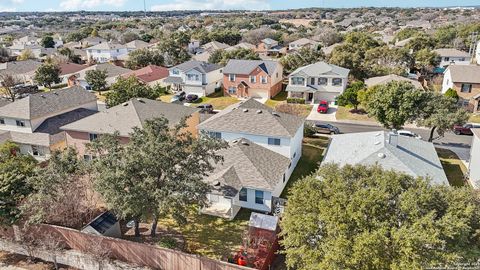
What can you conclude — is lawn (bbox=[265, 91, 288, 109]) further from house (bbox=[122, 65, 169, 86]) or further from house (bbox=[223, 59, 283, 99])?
house (bbox=[122, 65, 169, 86])

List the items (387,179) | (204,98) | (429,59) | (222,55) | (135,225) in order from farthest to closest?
(222,55) < (429,59) < (204,98) < (135,225) < (387,179)

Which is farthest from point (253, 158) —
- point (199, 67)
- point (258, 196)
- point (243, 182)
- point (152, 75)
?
point (152, 75)

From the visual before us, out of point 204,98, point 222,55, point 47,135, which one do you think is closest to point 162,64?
point 222,55

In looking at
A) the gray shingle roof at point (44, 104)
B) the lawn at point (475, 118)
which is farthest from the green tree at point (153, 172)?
the lawn at point (475, 118)

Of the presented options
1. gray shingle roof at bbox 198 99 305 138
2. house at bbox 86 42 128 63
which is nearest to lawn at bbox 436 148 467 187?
gray shingle roof at bbox 198 99 305 138

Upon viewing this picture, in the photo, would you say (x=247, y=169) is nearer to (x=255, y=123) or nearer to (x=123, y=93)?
(x=255, y=123)

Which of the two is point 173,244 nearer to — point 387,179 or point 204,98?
point 387,179
